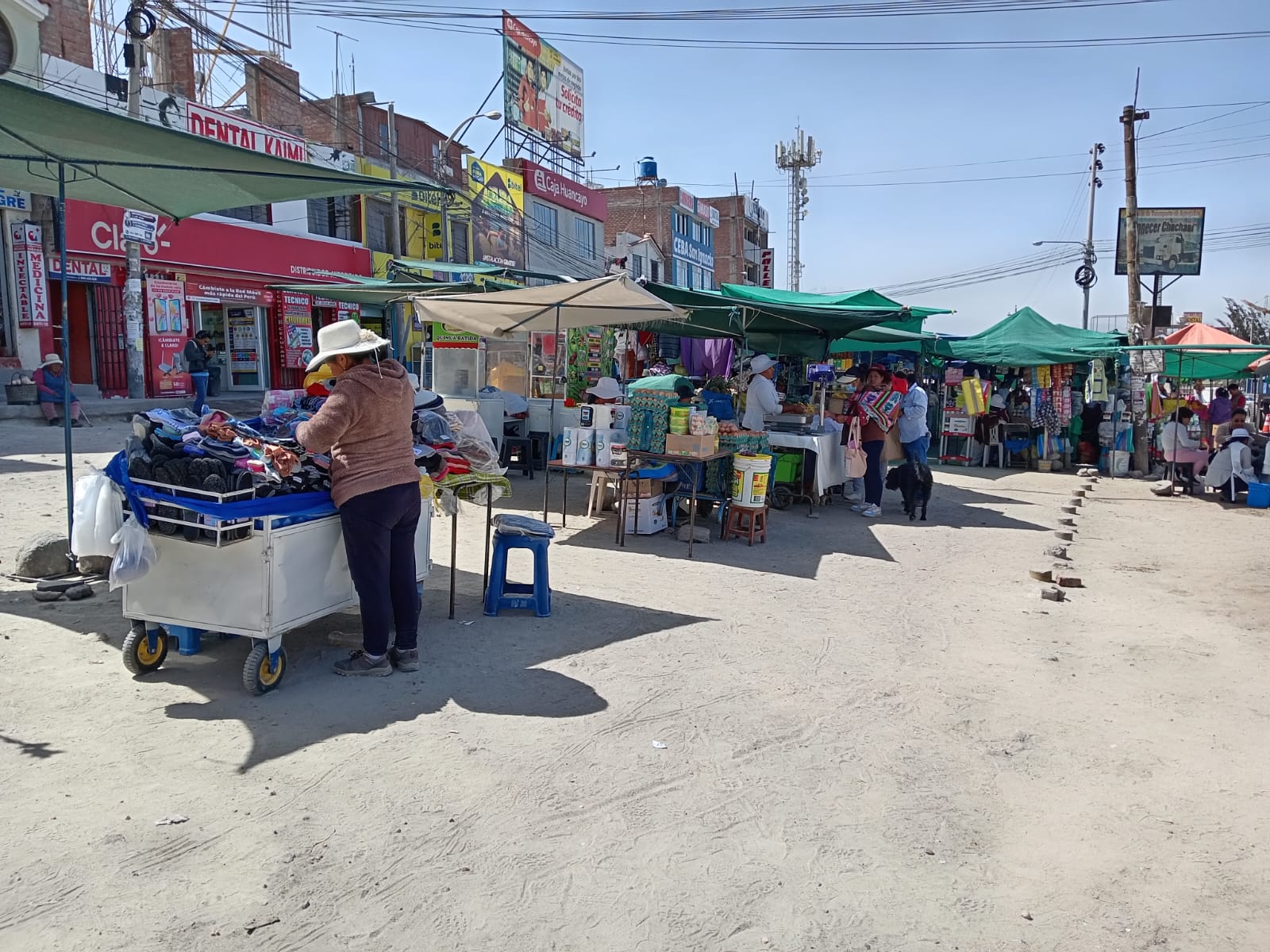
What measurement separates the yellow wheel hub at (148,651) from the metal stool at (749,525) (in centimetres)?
559

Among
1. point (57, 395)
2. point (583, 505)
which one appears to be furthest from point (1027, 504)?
point (57, 395)

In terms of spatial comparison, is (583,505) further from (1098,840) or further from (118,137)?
(1098,840)

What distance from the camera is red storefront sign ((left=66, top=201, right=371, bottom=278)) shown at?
58.4ft

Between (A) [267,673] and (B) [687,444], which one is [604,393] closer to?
(B) [687,444]

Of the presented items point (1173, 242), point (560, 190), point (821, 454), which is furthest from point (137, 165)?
point (560, 190)

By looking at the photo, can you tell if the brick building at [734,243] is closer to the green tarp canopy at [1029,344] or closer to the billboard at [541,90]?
the billboard at [541,90]

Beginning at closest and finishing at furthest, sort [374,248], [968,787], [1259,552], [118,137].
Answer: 1. [968,787]
2. [118,137]
3. [1259,552]
4. [374,248]

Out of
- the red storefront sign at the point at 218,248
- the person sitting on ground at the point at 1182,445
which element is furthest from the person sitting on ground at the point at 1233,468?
the red storefront sign at the point at 218,248

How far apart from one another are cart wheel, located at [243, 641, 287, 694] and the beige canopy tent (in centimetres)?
402

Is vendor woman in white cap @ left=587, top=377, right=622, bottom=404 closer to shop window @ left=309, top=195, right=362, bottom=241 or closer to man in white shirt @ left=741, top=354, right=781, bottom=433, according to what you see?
man in white shirt @ left=741, top=354, right=781, bottom=433

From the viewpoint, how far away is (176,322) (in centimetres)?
1972

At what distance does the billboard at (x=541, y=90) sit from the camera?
33.1m

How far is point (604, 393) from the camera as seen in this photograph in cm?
1010

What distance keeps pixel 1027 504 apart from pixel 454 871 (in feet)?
38.0
